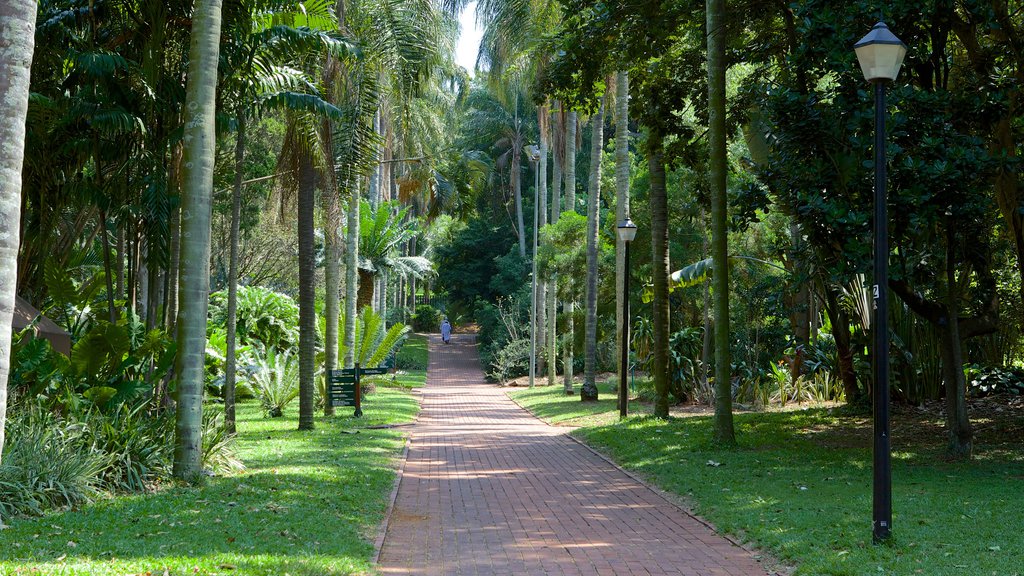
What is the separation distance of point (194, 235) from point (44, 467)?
9.54ft

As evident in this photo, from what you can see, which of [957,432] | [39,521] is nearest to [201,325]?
[39,521]

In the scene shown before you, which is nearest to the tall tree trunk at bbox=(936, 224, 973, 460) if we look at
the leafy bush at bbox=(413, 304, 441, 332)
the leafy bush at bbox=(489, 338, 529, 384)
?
the leafy bush at bbox=(489, 338, 529, 384)

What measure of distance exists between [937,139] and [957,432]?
423cm

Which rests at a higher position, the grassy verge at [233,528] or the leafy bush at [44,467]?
the leafy bush at [44,467]

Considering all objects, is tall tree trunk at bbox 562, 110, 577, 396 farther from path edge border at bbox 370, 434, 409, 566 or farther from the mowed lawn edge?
the mowed lawn edge

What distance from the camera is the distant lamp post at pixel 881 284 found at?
7551 millimetres

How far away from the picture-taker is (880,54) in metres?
7.64

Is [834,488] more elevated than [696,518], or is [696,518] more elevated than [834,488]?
[834,488]

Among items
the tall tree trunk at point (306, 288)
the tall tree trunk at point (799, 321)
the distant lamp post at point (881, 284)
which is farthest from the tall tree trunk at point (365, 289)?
the distant lamp post at point (881, 284)

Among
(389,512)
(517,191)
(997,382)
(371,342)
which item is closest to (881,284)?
(389,512)

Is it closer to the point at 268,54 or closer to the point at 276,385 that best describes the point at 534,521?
the point at 268,54

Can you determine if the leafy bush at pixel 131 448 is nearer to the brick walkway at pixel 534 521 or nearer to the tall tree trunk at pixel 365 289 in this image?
the brick walkway at pixel 534 521

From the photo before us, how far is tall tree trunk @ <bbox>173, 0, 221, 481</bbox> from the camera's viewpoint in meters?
10.3

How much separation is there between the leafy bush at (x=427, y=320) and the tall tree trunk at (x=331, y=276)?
46.8 metres
